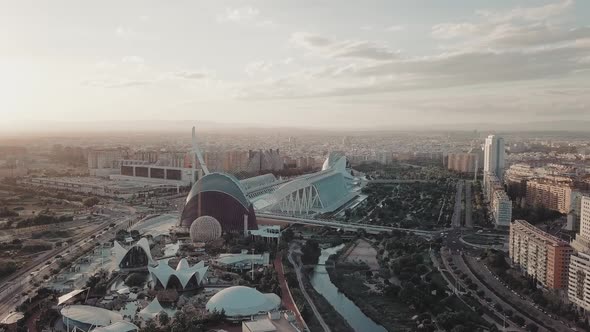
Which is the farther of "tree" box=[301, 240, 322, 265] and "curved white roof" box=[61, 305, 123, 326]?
"tree" box=[301, 240, 322, 265]

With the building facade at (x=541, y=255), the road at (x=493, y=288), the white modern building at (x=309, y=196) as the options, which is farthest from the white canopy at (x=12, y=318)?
the white modern building at (x=309, y=196)

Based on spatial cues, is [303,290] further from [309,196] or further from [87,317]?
[309,196]

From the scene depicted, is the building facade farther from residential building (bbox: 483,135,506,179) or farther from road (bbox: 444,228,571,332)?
residential building (bbox: 483,135,506,179)

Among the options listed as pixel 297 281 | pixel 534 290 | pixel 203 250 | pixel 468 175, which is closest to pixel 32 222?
pixel 203 250

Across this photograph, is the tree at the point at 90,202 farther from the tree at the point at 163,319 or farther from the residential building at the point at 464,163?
the residential building at the point at 464,163

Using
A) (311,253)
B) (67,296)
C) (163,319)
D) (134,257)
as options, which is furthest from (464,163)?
(163,319)

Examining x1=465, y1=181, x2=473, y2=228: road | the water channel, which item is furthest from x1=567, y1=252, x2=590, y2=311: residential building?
x1=465, y1=181, x2=473, y2=228: road
